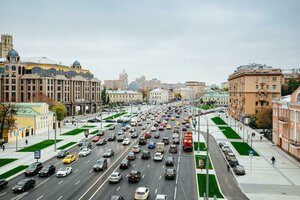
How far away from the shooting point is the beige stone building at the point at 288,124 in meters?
47.4

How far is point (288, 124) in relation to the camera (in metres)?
51.9

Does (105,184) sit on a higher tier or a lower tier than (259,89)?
lower

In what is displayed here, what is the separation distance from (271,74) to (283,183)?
68.6 m

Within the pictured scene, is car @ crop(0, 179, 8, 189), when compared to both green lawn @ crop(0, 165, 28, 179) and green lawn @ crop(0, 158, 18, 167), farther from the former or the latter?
green lawn @ crop(0, 158, 18, 167)

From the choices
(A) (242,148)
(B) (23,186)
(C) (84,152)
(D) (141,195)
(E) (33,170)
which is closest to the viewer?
(D) (141,195)

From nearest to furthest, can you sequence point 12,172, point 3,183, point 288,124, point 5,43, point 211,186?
point 3,183 < point 211,186 < point 12,172 < point 288,124 < point 5,43

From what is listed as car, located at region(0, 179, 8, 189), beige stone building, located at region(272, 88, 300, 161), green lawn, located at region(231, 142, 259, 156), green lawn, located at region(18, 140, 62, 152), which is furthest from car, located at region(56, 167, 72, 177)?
beige stone building, located at region(272, 88, 300, 161)

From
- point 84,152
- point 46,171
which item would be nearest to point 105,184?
point 46,171

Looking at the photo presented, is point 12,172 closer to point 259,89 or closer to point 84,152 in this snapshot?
point 84,152

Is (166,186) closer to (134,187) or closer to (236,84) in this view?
(134,187)

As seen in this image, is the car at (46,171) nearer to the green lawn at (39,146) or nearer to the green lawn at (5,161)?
the green lawn at (5,161)

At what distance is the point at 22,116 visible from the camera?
7175cm

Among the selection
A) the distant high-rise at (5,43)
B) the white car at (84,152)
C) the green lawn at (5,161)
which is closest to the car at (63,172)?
the white car at (84,152)

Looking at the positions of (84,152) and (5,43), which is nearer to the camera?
(84,152)
